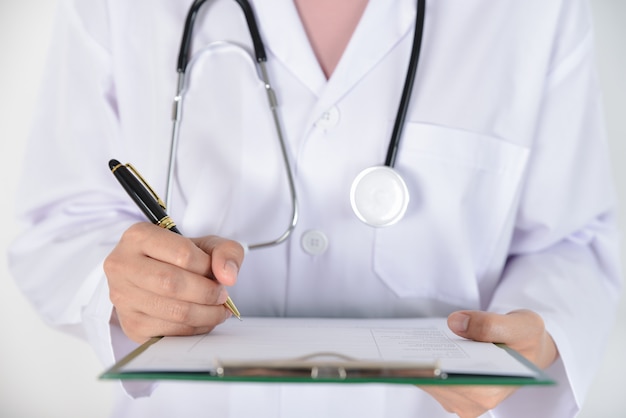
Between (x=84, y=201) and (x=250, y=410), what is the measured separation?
341mm

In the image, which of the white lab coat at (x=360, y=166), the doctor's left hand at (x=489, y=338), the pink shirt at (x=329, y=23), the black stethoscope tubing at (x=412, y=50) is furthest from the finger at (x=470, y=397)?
the pink shirt at (x=329, y=23)

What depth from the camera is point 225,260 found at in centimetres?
51

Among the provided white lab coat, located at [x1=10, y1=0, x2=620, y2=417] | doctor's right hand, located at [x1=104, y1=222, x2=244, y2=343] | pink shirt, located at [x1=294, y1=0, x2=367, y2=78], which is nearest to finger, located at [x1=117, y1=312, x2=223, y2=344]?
doctor's right hand, located at [x1=104, y1=222, x2=244, y2=343]

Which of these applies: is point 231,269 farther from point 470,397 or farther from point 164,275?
point 470,397

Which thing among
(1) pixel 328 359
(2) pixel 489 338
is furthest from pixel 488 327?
(1) pixel 328 359

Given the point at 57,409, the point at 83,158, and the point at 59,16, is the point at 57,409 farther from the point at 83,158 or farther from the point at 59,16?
the point at 59,16

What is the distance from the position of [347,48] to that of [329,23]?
0.06 m

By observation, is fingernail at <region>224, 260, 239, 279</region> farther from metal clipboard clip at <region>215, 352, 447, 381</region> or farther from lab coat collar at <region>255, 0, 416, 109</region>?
lab coat collar at <region>255, 0, 416, 109</region>

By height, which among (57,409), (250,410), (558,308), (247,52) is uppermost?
(247,52)

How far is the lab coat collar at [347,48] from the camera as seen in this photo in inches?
27.7

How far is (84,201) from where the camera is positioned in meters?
0.79

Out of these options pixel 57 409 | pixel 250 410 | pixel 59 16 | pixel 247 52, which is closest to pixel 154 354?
pixel 250 410

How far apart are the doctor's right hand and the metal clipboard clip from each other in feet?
0.45

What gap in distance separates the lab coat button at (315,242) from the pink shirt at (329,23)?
0.20 m
